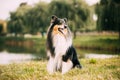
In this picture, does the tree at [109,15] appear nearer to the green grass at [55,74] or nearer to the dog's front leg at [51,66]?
the green grass at [55,74]

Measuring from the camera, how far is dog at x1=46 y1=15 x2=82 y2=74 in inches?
230

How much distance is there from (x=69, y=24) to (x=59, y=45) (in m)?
15.5

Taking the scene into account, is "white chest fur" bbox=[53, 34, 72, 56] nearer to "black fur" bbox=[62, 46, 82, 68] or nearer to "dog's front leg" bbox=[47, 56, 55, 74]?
"black fur" bbox=[62, 46, 82, 68]

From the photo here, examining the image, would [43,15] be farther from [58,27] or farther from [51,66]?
[58,27]

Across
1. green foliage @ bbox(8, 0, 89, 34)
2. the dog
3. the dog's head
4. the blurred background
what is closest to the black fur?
the dog

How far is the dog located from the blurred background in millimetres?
11263

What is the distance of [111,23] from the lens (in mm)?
18906

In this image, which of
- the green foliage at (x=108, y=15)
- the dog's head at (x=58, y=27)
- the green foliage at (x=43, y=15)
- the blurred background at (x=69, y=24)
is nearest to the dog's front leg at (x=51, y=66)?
the dog's head at (x=58, y=27)

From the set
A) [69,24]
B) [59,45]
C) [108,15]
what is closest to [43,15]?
[69,24]

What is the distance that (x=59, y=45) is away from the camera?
232 inches

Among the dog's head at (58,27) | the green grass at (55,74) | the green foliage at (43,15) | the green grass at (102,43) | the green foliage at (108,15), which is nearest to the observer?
the green grass at (55,74)

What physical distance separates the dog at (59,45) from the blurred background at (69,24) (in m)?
11.3

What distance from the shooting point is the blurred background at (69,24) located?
61.6 ft

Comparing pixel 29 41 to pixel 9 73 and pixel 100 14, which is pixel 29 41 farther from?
pixel 9 73
